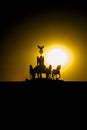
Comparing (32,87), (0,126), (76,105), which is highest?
(32,87)

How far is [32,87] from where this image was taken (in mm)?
9773

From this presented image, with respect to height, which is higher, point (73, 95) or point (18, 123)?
point (73, 95)

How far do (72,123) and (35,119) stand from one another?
50.8 inches

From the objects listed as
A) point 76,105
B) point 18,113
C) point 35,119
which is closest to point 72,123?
point 76,105

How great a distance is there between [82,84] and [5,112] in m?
2.88

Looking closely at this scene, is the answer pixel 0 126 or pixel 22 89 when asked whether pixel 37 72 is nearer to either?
pixel 22 89

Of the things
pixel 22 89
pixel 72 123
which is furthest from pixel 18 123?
pixel 72 123

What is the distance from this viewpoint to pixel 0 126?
9820mm

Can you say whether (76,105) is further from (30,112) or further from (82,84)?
(30,112)

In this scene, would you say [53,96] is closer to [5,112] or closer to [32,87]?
[32,87]

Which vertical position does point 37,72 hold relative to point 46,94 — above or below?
above

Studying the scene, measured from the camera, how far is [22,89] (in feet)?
32.7

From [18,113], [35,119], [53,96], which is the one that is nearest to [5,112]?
[18,113]

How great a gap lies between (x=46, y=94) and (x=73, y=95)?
0.96m
